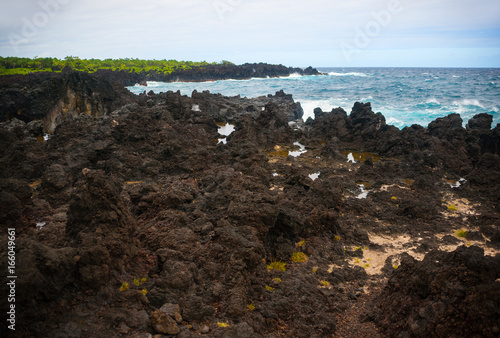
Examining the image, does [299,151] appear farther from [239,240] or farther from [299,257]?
[239,240]

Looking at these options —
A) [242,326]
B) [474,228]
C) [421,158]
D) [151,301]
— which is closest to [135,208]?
[151,301]

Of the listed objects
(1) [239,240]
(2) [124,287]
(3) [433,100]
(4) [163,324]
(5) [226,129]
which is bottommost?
(4) [163,324]

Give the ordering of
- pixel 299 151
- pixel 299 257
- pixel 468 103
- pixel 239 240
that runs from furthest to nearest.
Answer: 1. pixel 468 103
2. pixel 299 151
3. pixel 299 257
4. pixel 239 240

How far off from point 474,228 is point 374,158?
966 cm

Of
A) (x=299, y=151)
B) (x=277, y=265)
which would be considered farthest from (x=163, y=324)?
(x=299, y=151)

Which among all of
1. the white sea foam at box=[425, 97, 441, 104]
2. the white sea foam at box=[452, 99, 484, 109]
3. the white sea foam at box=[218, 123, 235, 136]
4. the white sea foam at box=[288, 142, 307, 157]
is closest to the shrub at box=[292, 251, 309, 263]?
the white sea foam at box=[288, 142, 307, 157]

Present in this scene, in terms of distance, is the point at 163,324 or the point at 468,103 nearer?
the point at 163,324

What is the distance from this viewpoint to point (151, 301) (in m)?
5.07

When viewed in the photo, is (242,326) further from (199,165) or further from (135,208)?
(199,165)

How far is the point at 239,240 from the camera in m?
6.70

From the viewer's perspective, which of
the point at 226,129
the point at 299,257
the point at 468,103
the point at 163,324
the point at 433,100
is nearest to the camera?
the point at 163,324

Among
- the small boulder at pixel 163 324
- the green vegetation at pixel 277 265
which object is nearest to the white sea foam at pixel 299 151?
the green vegetation at pixel 277 265

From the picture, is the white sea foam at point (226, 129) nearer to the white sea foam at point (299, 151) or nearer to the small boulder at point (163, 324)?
the white sea foam at point (299, 151)

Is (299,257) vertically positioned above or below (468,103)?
below
